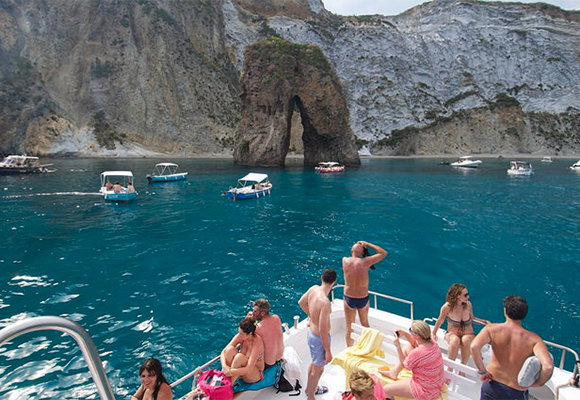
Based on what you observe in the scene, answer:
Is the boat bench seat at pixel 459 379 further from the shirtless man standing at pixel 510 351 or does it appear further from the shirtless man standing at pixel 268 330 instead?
the shirtless man standing at pixel 268 330

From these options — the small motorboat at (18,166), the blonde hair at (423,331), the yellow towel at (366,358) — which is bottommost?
the yellow towel at (366,358)

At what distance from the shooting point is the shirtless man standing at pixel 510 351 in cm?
431

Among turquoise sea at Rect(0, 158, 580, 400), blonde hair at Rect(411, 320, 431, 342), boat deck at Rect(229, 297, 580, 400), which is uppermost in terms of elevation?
blonde hair at Rect(411, 320, 431, 342)

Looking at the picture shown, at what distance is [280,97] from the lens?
65.2m

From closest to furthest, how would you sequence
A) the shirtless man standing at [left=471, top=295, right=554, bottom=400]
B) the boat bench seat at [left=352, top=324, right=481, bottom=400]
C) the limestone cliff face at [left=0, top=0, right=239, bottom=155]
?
the shirtless man standing at [left=471, top=295, right=554, bottom=400] → the boat bench seat at [left=352, top=324, right=481, bottom=400] → the limestone cliff face at [left=0, top=0, right=239, bottom=155]

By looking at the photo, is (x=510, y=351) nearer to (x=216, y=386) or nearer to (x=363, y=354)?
(x=363, y=354)

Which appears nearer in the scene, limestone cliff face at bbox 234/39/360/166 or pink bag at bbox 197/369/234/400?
pink bag at bbox 197/369/234/400

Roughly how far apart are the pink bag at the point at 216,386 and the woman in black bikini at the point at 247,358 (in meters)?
0.20

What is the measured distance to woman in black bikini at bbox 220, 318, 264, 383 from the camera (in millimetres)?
5078

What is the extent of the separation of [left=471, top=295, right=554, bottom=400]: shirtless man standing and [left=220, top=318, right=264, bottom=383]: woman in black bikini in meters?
3.26

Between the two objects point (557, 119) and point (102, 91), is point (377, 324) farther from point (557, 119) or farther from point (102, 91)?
point (557, 119)

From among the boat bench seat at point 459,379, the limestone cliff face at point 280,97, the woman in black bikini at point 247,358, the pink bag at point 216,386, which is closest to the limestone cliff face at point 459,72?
the limestone cliff face at point 280,97

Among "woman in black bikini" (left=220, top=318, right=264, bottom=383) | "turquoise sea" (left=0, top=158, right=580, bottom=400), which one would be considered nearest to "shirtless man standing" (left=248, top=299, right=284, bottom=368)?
"woman in black bikini" (left=220, top=318, right=264, bottom=383)

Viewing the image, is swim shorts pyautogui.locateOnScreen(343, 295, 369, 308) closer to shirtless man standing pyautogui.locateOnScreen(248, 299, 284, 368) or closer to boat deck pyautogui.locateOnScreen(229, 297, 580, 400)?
boat deck pyautogui.locateOnScreen(229, 297, 580, 400)
